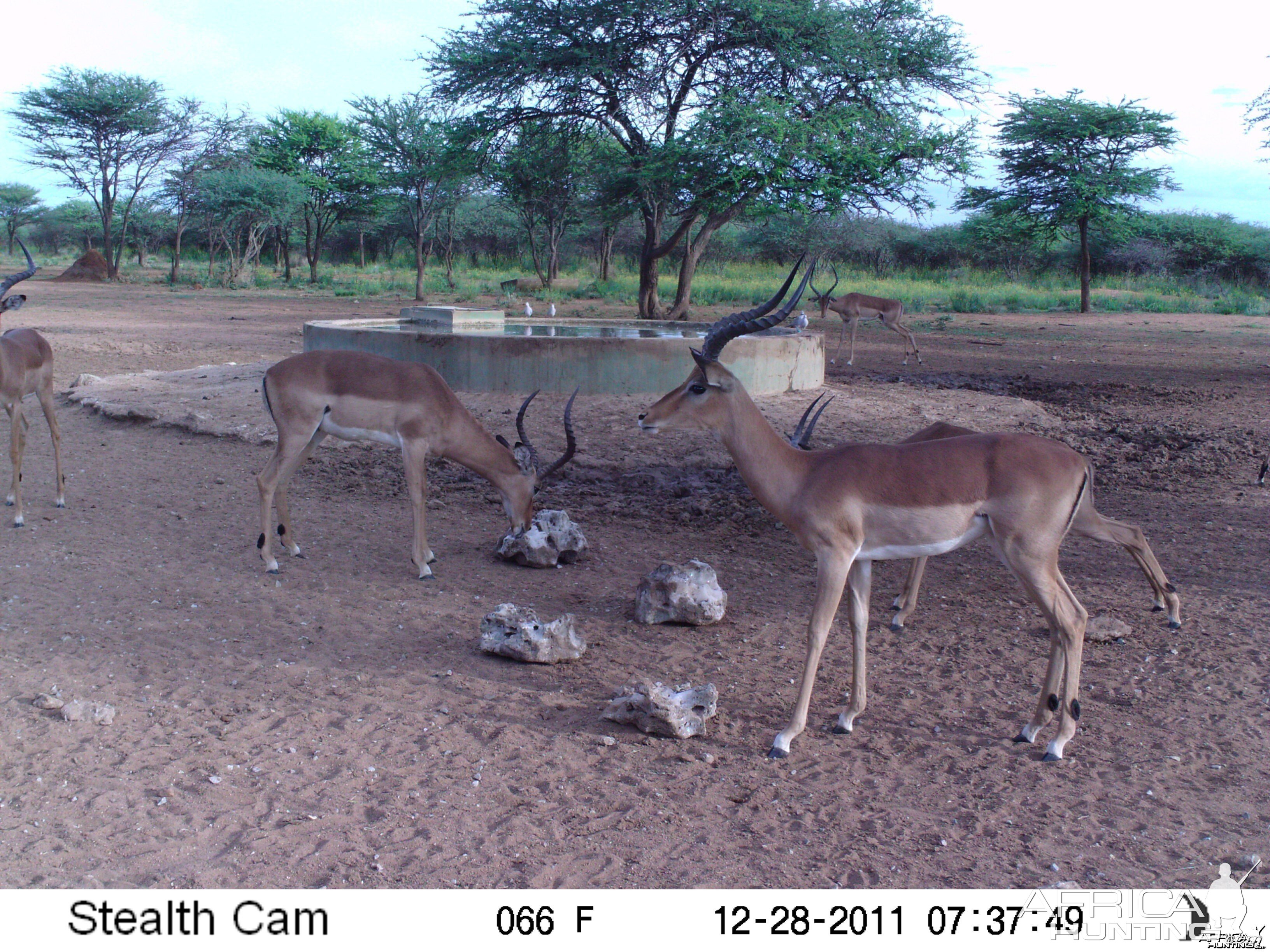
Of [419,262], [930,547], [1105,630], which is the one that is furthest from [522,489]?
[419,262]

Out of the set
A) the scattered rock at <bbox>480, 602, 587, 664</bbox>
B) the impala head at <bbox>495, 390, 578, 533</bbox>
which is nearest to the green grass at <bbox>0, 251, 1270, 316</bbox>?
the impala head at <bbox>495, 390, 578, 533</bbox>

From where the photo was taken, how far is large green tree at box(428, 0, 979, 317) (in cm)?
1839

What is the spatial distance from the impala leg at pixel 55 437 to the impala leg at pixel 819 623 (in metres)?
5.97

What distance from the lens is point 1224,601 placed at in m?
5.99

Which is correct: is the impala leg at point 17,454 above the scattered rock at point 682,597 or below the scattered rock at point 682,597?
above

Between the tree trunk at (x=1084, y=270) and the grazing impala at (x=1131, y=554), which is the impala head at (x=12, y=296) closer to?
the grazing impala at (x=1131, y=554)

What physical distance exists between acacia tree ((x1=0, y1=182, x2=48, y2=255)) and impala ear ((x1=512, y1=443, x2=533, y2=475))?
60933mm

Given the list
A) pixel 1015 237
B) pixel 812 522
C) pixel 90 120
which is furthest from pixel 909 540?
pixel 90 120

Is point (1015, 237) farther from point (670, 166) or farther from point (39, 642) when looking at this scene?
point (39, 642)

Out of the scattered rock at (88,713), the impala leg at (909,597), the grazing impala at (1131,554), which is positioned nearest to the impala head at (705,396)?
the grazing impala at (1131,554)

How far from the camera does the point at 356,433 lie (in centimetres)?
658

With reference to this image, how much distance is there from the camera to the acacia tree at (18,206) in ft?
191

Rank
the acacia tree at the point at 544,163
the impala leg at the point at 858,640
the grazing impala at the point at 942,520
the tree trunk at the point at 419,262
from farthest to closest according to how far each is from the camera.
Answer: the tree trunk at the point at 419,262 < the acacia tree at the point at 544,163 < the impala leg at the point at 858,640 < the grazing impala at the point at 942,520

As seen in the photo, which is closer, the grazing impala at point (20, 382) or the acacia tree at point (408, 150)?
the grazing impala at point (20, 382)
